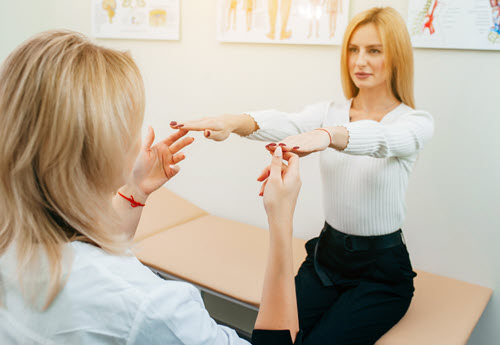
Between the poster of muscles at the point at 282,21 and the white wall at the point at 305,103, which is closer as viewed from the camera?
the white wall at the point at 305,103

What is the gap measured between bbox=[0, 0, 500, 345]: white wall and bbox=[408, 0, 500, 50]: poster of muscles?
5 cm

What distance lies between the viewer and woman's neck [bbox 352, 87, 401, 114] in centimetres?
175

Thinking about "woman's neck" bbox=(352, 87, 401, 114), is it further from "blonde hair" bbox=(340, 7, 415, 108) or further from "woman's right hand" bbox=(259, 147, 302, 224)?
"woman's right hand" bbox=(259, 147, 302, 224)

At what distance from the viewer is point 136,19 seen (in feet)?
9.49

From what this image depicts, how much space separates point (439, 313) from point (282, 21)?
1.58 m

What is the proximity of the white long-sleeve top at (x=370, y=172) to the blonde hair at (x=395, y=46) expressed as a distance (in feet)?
0.24

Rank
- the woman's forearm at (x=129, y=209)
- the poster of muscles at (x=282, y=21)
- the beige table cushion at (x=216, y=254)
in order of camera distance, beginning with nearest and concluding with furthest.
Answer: the woman's forearm at (x=129, y=209)
the beige table cushion at (x=216, y=254)
the poster of muscles at (x=282, y=21)

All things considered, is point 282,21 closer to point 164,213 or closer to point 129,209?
point 164,213

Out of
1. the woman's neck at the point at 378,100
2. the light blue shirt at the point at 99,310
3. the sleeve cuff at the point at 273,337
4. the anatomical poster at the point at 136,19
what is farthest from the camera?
the anatomical poster at the point at 136,19

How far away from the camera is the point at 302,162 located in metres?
2.44

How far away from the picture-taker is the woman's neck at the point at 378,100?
1.75 metres

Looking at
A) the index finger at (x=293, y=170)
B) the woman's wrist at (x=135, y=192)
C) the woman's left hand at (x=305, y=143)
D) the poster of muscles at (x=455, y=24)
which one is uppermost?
the poster of muscles at (x=455, y=24)

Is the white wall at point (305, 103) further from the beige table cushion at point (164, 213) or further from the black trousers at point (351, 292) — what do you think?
the black trousers at point (351, 292)

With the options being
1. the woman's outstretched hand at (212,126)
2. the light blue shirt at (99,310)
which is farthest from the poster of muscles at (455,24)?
the light blue shirt at (99,310)
